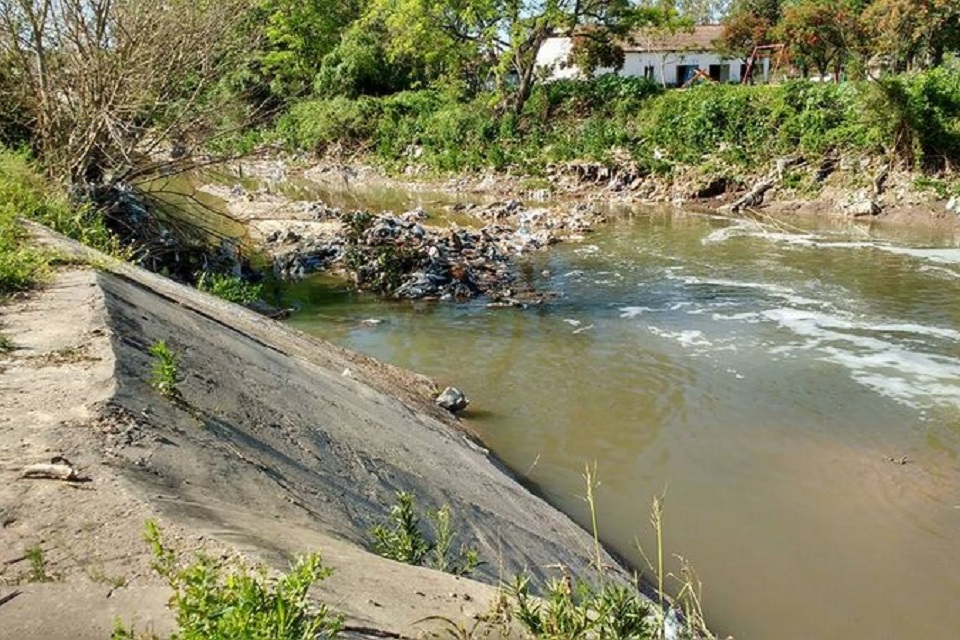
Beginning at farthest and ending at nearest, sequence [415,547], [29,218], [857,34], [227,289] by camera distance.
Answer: [857,34] < [227,289] < [29,218] < [415,547]

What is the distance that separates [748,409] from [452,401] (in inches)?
123

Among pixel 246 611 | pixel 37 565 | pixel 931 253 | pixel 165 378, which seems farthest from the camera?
pixel 931 253

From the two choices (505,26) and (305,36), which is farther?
(305,36)

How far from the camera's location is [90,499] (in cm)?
306

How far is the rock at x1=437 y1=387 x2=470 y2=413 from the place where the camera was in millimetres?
8289

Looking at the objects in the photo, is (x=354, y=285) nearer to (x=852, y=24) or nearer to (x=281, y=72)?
(x=852, y=24)

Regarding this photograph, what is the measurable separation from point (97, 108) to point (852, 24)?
99.8ft

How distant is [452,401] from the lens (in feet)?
27.3

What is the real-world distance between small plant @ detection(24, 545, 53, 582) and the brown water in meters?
4.00

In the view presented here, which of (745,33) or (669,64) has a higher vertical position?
(745,33)

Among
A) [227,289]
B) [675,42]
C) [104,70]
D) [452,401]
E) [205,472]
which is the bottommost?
[452,401]

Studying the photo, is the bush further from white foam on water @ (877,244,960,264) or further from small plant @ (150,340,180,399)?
small plant @ (150,340,180,399)

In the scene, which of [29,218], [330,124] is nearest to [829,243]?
[29,218]

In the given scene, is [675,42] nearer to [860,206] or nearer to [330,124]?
[330,124]
